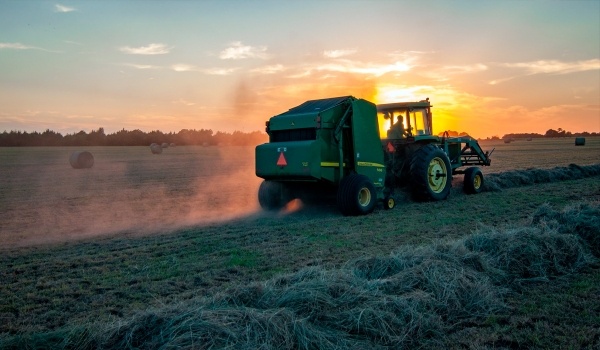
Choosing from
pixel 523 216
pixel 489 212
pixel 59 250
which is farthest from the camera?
pixel 489 212

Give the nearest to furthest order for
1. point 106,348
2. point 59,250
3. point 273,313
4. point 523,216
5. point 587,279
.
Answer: point 106,348 → point 273,313 → point 587,279 → point 59,250 → point 523,216

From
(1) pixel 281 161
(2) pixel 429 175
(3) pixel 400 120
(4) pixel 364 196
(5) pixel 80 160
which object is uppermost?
(3) pixel 400 120

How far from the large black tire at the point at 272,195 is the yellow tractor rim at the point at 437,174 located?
3.77 metres

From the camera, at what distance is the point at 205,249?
7648 mm

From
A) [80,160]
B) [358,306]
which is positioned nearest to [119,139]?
[80,160]

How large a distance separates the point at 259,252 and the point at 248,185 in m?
10.9

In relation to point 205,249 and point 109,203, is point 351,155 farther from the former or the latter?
point 109,203

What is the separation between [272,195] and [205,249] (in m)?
4.25

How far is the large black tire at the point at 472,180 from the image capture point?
14242 millimetres

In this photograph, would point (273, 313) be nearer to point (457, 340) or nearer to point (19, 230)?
point (457, 340)

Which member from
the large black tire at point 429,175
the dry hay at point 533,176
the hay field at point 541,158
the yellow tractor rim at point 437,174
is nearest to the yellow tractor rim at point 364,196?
the large black tire at point 429,175

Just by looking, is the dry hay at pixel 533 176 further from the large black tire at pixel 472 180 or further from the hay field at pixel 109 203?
the hay field at pixel 109 203

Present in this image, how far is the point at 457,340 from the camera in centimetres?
414

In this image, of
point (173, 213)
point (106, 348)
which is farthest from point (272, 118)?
point (106, 348)
